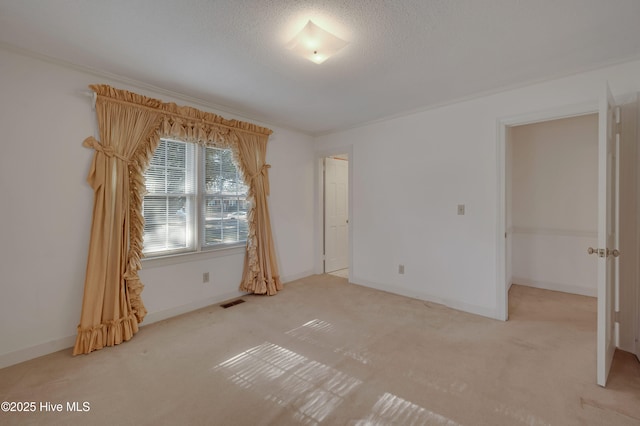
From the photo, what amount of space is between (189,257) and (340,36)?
9.09 feet

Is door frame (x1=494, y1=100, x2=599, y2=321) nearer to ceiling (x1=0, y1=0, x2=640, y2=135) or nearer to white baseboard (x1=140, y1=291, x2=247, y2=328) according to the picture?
ceiling (x1=0, y1=0, x2=640, y2=135)

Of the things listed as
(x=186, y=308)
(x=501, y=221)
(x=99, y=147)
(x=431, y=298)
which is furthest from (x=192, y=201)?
(x=501, y=221)

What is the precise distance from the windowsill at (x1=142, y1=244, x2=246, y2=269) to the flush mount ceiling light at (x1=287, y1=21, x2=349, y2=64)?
2470 mm

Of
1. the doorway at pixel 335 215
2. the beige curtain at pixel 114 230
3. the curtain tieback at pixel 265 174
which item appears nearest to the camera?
the beige curtain at pixel 114 230

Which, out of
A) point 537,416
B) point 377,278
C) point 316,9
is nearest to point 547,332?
point 537,416

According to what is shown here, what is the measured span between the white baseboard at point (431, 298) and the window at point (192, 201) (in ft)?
6.53

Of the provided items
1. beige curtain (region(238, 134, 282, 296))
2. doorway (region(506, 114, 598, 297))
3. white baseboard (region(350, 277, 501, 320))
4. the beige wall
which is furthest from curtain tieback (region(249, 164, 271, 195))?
the beige wall

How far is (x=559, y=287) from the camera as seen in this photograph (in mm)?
3963

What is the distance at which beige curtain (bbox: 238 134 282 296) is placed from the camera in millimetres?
3721

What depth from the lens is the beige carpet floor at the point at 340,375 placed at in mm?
1660

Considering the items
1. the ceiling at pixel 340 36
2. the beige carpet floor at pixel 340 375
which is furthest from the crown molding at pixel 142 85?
the beige carpet floor at pixel 340 375

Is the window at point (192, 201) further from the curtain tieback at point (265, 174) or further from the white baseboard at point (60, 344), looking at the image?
the white baseboard at point (60, 344)

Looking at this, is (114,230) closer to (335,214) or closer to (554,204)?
(335,214)

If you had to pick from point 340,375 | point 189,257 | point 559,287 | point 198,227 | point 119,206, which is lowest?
point 340,375
